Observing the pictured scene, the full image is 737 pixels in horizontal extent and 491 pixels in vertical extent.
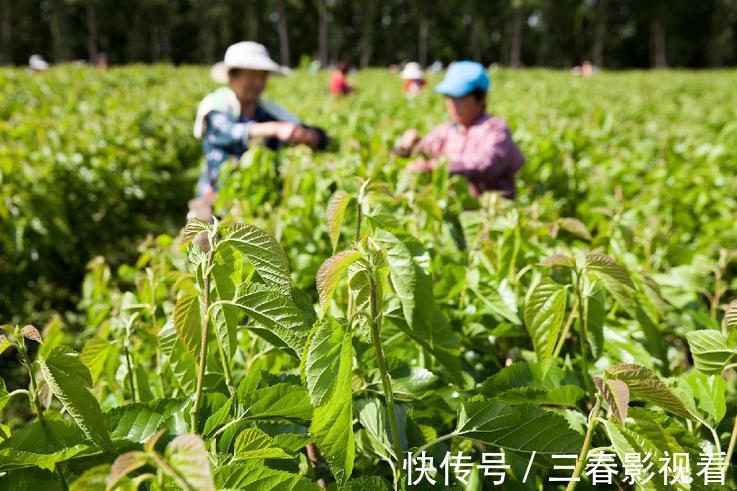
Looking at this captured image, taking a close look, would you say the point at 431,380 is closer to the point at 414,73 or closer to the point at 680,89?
the point at 414,73

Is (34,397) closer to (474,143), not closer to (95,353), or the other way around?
(95,353)

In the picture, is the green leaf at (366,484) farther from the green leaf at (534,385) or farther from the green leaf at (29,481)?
the green leaf at (29,481)

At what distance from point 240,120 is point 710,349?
10.4ft

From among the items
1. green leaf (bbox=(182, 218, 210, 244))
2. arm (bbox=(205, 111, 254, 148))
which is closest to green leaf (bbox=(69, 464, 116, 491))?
green leaf (bbox=(182, 218, 210, 244))

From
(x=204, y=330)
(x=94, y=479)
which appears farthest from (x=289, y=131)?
(x=94, y=479)

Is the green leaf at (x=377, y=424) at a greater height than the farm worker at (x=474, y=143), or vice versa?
the farm worker at (x=474, y=143)

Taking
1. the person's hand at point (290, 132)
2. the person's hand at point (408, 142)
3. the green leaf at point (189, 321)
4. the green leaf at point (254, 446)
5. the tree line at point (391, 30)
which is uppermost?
the tree line at point (391, 30)

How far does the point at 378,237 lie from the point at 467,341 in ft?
1.73

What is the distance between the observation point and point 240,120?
148 inches

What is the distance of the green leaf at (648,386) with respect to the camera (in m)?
0.89

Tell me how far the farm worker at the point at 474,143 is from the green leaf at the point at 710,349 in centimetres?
216

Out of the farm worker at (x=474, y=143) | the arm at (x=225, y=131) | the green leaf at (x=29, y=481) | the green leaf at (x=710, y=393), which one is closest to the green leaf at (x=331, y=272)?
the green leaf at (x=29, y=481)

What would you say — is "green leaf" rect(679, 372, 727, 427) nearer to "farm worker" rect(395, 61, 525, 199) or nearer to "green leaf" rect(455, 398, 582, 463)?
"green leaf" rect(455, 398, 582, 463)

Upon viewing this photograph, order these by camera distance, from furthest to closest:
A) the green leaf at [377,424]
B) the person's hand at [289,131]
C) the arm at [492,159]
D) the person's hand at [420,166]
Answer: the person's hand at [289,131]
the arm at [492,159]
the person's hand at [420,166]
the green leaf at [377,424]
